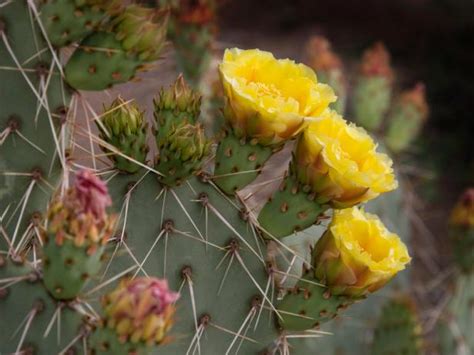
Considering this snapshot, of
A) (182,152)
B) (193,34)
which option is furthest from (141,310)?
(193,34)

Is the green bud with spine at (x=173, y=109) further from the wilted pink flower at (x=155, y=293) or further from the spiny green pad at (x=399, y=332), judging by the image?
the spiny green pad at (x=399, y=332)

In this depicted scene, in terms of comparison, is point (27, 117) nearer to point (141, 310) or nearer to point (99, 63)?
point (99, 63)

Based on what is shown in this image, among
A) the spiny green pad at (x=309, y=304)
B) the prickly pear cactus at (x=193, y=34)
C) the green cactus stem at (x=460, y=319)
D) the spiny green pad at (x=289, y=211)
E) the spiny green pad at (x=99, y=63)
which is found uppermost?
the spiny green pad at (x=99, y=63)

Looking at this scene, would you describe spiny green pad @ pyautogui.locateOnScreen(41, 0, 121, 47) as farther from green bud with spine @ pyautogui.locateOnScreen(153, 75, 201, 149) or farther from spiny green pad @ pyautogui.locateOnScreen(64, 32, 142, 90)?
green bud with spine @ pyautogui.locateOnScreen(153, 75, 201, 149)

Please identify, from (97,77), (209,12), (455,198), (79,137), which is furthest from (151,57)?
(455,198)

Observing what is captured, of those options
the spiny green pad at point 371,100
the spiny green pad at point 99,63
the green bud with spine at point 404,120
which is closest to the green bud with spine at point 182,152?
the spiny green pad at point 99,63

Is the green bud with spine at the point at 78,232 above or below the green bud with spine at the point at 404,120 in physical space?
above

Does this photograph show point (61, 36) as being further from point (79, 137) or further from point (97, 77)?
point (79, 137)
